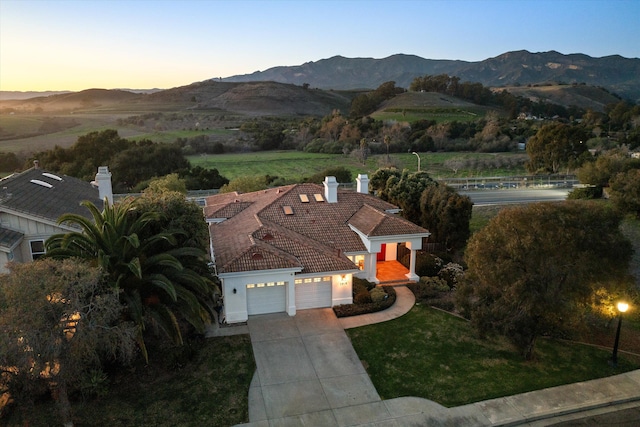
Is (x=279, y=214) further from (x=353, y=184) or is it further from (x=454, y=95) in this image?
(x=454, y=95)

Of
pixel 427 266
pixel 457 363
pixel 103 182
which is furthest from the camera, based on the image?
pixel 103 182

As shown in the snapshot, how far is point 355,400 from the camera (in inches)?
534

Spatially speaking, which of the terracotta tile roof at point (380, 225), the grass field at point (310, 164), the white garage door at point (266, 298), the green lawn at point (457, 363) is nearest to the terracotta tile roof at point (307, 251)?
the white garage door at point (266, 298)

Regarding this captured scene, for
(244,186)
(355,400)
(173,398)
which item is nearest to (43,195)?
(173,398)

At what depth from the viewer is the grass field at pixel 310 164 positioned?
62.3m

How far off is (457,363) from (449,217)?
12.4 metres

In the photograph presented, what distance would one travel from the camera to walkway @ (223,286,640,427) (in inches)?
501

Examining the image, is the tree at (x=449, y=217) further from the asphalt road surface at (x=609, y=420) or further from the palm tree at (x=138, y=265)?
the palm tree at (x=138, y=265)

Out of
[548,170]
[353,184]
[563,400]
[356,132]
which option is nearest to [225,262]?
[563,400]

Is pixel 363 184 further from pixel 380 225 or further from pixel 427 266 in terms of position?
pixel 427 266

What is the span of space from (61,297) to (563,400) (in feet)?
46.8

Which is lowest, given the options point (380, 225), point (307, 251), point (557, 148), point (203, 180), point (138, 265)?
point (203, 180)

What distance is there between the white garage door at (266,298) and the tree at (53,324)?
7.26m

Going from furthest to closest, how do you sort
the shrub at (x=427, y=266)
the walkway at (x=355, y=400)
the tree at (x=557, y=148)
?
the tree at (x=557, y=148) < the shrub at (x=427, y=266) < the walkway at (x=355, y=400)
